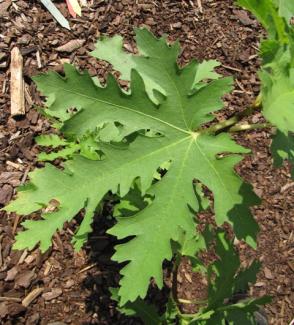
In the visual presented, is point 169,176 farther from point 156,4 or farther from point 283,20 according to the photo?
point 156,4

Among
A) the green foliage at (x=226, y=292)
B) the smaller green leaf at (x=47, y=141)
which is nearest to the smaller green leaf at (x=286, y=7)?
the green foliage at (x=226, y=292)

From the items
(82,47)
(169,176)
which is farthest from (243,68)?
(169,176)

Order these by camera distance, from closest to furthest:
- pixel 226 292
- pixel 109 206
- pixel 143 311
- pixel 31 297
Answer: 1. pixel 226 292
2. pixel 143 311
3. pixel 31 297
4. pixel 109 206

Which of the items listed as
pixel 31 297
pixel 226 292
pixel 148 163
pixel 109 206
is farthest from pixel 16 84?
pixel 226 292

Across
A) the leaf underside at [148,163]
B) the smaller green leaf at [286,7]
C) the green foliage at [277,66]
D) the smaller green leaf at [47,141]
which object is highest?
the smaller green leaf at [286,7]

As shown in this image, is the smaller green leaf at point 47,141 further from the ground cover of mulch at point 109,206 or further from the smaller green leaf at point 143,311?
the smaller green leaf at point 143,311

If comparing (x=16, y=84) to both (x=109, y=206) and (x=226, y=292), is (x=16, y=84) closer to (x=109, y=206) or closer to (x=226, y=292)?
(x=109, y=206)
